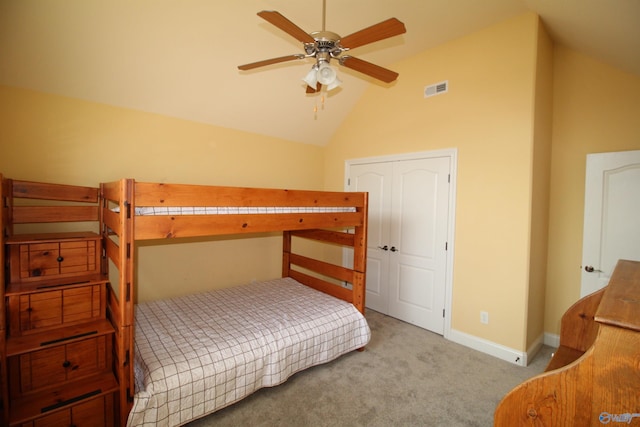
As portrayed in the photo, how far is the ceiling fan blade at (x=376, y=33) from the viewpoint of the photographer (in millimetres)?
1474

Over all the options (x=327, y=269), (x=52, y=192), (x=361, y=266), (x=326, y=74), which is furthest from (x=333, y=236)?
(x=52, y=192)

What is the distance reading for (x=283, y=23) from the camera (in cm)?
150

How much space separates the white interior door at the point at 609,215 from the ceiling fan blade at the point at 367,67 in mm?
2302

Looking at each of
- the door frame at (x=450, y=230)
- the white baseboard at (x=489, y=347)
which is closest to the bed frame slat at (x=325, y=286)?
the door frame at (x=450, y=230)

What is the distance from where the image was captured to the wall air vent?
3.14 meters

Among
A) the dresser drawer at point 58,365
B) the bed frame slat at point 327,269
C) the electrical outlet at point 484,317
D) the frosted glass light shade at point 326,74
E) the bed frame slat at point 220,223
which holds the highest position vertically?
the frosted glass light shade at point 326,74

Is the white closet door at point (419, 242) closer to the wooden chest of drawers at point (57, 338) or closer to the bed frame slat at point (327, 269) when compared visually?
the bed frame slat at point (327, 269)

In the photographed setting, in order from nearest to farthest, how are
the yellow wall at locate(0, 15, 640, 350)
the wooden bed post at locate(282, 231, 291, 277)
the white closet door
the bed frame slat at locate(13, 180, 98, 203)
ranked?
the bed frame slat at locate(13, 180, 98, 203) < the yellow wall at locate(0, 15, 640, 350) < the white closet door < the wooden bed post at locate(282, 231, 291, 277)

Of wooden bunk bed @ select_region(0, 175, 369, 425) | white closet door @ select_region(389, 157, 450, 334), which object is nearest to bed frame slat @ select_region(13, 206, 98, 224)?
wooden bunk bed @ select_region(0, 175, 369, 425)

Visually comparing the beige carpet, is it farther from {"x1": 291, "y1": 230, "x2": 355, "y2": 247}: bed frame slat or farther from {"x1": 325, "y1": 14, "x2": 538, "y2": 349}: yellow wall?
{"x1": 291, "y1": 230, "x2": 355, "y2": 247}: bed frame slat

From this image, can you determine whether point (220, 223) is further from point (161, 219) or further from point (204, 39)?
point (204, 39)

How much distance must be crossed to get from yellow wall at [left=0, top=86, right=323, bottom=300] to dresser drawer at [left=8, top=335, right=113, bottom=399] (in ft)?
4.20

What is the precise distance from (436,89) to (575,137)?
1.45 m

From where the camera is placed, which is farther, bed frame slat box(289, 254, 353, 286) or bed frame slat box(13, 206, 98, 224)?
bed frame slat box(289, 254, 353, 286)
